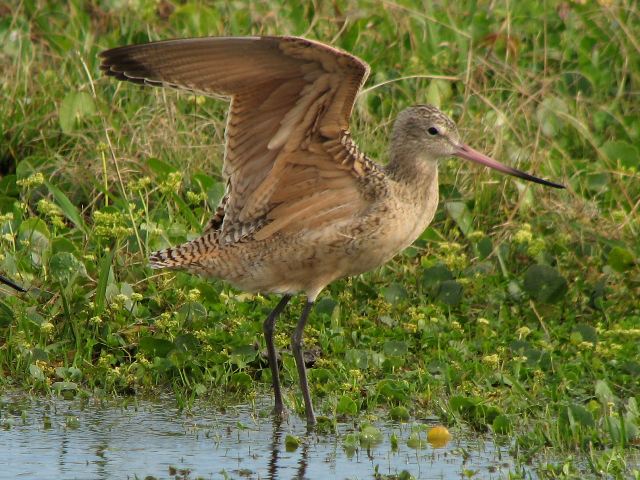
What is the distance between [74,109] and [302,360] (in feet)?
8.19

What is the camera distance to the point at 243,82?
5691mm

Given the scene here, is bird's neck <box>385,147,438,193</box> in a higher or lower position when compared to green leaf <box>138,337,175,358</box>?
higher

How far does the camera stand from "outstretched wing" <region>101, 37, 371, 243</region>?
552cm

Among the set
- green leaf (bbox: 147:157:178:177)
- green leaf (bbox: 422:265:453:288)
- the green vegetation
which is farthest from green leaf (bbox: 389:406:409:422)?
green leaf (bbox: 147:157:178:177)

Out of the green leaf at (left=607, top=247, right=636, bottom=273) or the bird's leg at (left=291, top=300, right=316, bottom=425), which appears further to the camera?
the green leaf at (left=607, top=247, right=636, bottom=273)

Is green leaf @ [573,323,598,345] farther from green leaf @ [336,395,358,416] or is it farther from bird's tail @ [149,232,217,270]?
bird's tail @ [149,232,217,270]

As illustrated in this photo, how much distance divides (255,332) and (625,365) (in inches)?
63.8

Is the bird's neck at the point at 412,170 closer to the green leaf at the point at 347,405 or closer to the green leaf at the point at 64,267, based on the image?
the green leaf at the point at 347,405

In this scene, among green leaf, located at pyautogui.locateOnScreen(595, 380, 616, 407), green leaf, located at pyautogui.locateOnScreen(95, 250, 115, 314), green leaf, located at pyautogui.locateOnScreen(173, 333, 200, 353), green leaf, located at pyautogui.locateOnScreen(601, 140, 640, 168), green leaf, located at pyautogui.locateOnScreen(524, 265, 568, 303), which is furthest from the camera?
green leaf, located at pyautogui.locateOnScreen(601, 140, 640, 168)

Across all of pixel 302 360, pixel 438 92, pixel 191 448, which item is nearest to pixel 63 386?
pixel 191 448

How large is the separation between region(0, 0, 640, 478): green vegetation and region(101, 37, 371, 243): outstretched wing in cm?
56

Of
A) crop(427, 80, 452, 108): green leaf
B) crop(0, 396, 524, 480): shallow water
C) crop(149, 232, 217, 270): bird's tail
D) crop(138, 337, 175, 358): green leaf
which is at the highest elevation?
crop(427, 80, 452, 108): green leaf

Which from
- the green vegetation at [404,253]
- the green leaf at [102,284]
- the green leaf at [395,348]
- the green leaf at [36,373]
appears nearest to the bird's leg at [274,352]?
the green vegetation at [404,253]

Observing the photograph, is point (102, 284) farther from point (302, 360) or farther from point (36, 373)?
point (302, 360)
